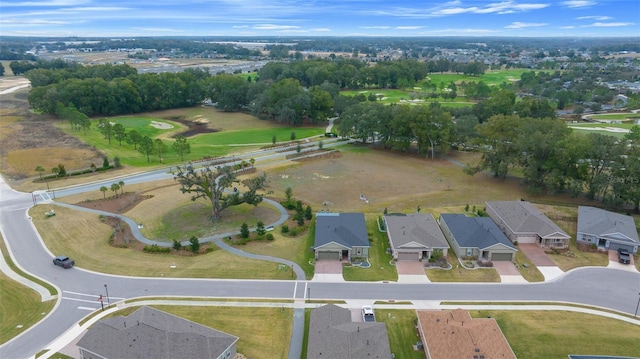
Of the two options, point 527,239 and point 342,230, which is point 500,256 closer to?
point 527,239

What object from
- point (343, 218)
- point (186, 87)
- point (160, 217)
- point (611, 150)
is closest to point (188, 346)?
point (343, 218)

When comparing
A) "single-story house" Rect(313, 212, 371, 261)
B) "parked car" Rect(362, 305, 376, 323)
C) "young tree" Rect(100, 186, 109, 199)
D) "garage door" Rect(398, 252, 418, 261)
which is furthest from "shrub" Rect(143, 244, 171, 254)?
"garage door" Rect(398, 252, 418, 261)

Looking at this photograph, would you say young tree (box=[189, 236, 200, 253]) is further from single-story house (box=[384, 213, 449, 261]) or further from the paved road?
single-story house (box=[384, 213, 449, 261])

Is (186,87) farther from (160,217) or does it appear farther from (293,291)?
(293,291)

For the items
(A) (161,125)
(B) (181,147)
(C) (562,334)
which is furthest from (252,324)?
(A) (161,125)

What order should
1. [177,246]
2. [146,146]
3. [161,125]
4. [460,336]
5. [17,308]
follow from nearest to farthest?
[460,336] < [17,308] < [177,246] < [146,146] < [161,125]

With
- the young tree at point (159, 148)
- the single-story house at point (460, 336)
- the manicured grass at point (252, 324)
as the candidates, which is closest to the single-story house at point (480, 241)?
the single-story house at point (460, 336)
